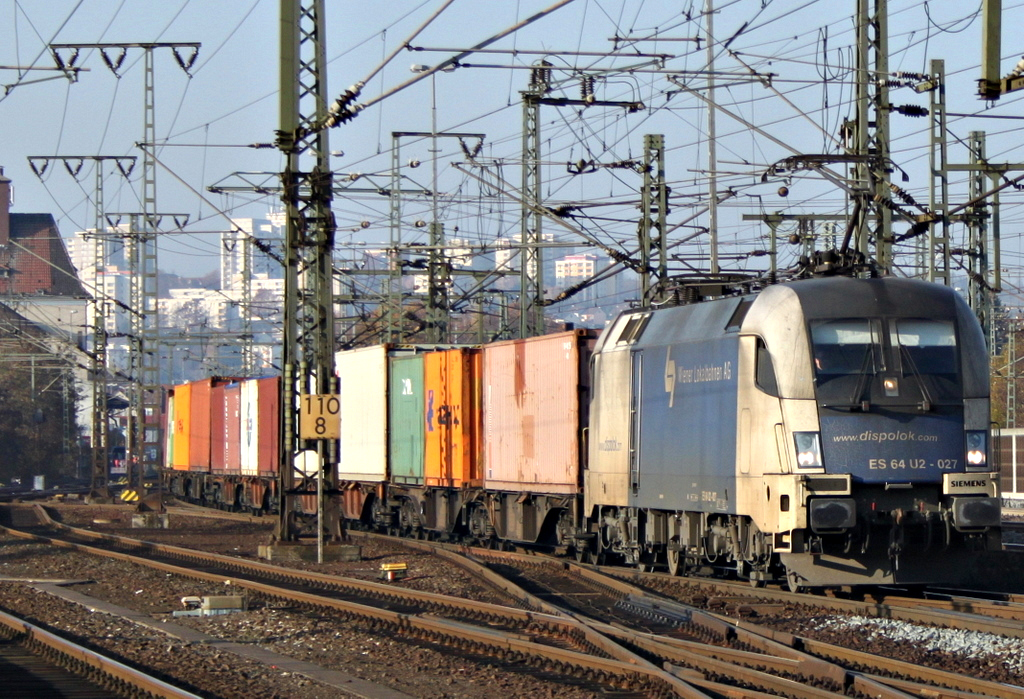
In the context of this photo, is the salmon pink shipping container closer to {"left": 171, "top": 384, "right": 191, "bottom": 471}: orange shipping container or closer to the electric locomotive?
the electric locomotive

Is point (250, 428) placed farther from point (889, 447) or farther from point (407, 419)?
point (889, 447)

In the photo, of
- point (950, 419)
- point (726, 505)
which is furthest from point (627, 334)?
point (950, 419)

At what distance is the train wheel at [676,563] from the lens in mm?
18766

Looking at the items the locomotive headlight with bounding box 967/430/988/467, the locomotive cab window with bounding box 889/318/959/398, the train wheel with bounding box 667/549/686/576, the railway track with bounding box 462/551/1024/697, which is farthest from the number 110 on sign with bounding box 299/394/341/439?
the locomotive headlight with bounding box 967/430/988/467

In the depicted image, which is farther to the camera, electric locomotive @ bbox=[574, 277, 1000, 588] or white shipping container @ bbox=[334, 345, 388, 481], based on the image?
white shipping container @ bbox=[334, 345, 388, 481]

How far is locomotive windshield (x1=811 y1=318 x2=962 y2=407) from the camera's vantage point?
592 inches

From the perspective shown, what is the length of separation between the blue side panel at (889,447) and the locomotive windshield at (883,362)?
0.19 metres

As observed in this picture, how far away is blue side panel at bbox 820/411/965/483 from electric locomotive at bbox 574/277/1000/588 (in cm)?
1

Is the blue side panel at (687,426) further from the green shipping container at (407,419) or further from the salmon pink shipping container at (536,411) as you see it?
the green shipping container at (407,419)

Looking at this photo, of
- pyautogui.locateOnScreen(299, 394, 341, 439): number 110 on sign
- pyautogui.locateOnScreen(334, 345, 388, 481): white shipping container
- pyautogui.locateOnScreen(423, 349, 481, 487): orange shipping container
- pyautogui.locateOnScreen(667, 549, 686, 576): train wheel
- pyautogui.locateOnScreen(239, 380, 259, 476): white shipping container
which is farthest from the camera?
pyautogui.locateOnScreen(239, 380, 259, 476): white shipping container

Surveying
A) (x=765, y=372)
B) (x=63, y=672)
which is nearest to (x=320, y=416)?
(x=765, y=372)

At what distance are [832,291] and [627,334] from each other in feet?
14.5

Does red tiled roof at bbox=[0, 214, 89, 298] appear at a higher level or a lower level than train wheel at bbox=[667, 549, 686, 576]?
higher

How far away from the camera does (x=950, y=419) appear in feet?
49.8
